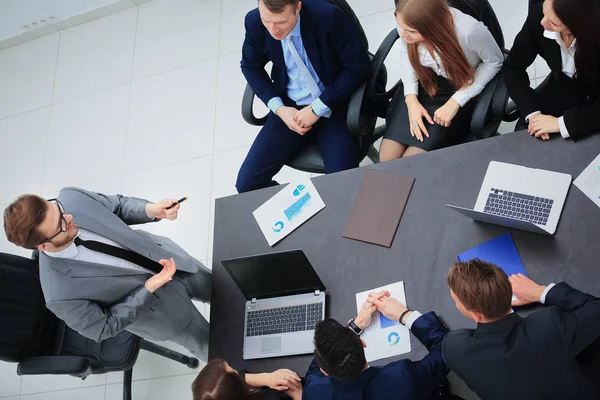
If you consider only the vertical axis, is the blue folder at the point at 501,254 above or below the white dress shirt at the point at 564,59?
below

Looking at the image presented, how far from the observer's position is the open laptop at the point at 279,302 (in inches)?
90.3

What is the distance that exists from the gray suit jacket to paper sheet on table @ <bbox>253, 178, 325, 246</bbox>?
41 cm

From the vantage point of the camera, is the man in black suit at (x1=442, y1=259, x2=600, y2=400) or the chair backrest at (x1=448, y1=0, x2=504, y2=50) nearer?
the man in black suit at (x1=442, y1=259, x2=600, y2=400)

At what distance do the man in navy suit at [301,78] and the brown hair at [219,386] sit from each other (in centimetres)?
112

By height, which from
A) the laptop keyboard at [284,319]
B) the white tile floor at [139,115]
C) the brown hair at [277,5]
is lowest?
the white tile floor at [139,115]

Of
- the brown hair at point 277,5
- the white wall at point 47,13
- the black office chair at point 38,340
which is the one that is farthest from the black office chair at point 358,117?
the white wall at point 47,13

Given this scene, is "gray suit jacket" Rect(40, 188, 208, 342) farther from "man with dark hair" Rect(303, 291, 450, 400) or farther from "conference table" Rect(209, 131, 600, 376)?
"man with dark hair" Rect(303, 291, 450, 400)

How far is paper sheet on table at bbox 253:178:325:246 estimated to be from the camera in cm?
251

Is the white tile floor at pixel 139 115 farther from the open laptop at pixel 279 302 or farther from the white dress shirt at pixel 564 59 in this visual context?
the open laptop at pixel 279 302

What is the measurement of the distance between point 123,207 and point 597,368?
1.90 meters

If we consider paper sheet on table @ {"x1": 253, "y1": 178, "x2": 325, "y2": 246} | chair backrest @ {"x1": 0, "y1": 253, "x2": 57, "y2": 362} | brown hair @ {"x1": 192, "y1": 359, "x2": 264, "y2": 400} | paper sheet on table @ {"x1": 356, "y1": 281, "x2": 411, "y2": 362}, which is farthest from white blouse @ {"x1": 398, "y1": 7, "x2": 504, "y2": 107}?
chair backrest @ {"x1": 0, "y1": 253, "x2": 57, "y2": 362}

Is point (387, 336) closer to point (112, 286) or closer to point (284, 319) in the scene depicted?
point (284, 319)

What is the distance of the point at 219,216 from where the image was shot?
106 inches

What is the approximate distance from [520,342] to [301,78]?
161cm
